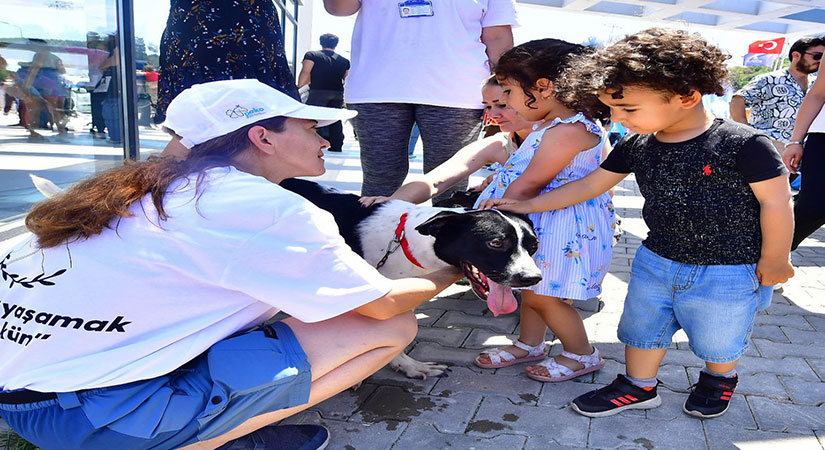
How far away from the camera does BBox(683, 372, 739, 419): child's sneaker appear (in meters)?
2.24

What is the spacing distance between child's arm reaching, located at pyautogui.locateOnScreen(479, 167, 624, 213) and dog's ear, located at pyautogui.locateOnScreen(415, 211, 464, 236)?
29 centimetres

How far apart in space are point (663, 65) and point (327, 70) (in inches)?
262

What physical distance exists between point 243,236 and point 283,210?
12 centimetres

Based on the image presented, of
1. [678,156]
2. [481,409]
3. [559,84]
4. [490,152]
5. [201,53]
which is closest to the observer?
[678,156]

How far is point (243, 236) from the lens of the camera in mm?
1577

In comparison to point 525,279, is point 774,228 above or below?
above

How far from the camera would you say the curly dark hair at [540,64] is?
2.58 meters

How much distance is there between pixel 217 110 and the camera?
179 centimetres

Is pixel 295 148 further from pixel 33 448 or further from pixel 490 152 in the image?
pixel 490 152

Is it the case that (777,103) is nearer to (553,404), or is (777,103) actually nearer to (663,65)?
(663,65)

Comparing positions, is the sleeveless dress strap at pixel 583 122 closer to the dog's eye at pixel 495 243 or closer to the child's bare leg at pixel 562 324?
the dog's eye at pixel 495 243

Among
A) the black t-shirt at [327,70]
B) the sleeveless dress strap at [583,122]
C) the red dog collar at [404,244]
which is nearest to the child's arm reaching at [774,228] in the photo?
the sleeveless dress strap at [583,122]

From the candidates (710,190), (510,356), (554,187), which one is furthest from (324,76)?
(710,190)

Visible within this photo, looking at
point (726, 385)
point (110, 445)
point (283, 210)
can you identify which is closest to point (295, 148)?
point (283, 210)
